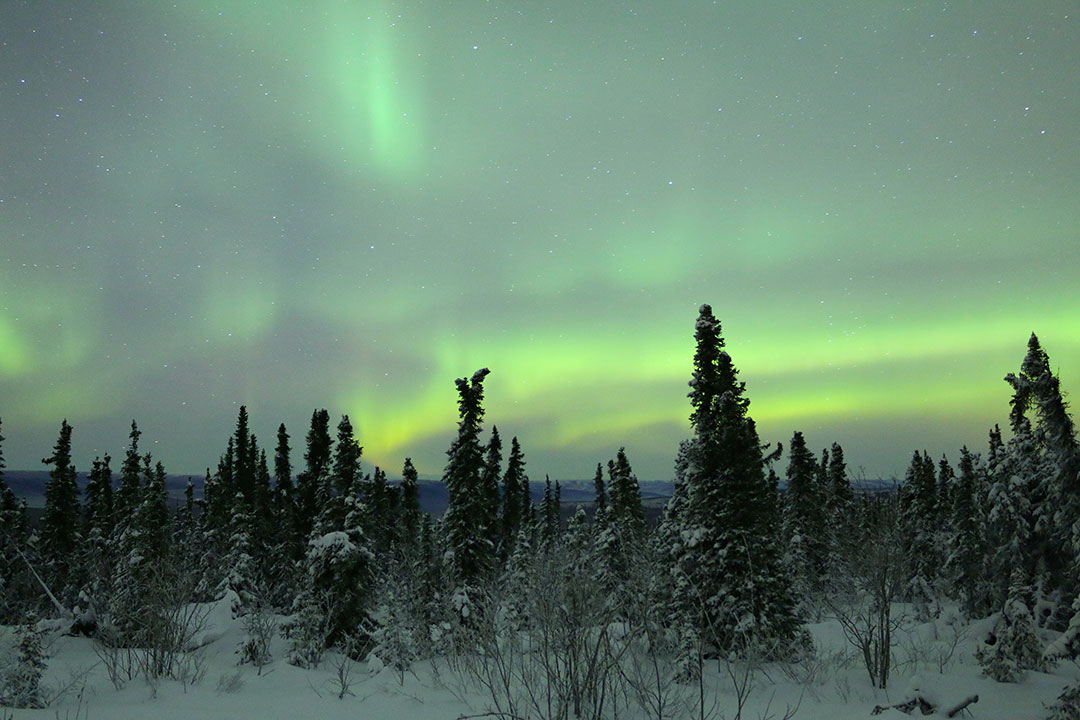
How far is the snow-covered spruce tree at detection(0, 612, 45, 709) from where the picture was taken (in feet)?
39.3

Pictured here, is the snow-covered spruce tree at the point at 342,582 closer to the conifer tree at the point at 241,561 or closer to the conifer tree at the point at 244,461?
the conifer tree at the point at 241,561

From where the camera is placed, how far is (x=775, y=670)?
19.8 m

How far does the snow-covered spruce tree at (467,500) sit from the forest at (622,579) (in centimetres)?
11

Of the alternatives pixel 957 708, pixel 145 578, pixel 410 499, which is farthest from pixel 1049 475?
pixel 410 499

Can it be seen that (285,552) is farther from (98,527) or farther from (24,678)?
(24,678)

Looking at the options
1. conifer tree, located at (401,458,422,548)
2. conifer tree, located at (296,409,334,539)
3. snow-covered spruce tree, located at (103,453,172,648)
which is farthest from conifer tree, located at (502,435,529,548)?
snow-covered spruce tree, located at (103,453,172,648)

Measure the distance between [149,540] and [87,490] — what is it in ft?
127

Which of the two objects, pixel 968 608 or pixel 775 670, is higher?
pixel 775 670

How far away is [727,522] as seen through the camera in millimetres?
24719


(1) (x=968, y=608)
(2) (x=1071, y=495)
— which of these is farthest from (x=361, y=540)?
(1) (x=968, y=608)

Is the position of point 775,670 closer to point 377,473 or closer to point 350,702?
point 350,702

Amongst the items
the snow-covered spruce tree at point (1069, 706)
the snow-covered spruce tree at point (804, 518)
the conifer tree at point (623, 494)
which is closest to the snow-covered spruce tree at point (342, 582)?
the conifer tree at point (623, 494)

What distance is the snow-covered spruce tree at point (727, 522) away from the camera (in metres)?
23.3

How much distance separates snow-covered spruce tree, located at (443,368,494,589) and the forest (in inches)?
4.5
